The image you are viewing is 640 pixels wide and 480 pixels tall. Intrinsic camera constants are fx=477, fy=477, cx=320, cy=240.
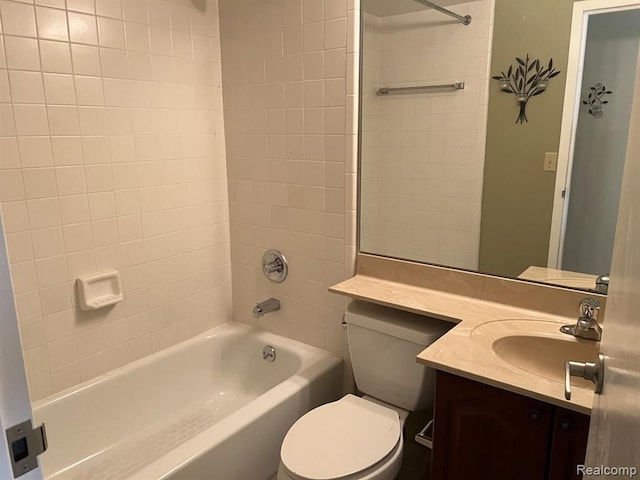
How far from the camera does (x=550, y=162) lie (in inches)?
70.0

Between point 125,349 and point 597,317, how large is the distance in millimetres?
1825

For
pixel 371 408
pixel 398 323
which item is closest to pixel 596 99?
pixel 398 323

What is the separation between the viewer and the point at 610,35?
5.21 ft

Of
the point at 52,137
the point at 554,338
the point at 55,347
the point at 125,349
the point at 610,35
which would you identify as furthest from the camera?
the point at 125,349

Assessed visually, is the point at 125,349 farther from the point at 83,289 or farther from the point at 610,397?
the point at 610,397

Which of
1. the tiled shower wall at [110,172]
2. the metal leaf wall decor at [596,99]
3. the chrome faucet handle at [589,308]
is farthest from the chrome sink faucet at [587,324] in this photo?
the tiled shower wall at [110,172]

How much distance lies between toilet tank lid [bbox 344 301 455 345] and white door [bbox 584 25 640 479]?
914mm

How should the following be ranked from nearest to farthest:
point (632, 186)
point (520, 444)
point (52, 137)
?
1. point (632, 186)
2. point (520, 444)
3. point (52, 137)

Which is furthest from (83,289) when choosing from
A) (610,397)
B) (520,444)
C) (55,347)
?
(610,397)

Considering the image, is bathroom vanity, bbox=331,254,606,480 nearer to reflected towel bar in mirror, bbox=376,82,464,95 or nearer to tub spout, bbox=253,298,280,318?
tub spout, bbox=253,298,280,318

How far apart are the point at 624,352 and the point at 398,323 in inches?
47.2

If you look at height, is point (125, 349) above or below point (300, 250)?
below

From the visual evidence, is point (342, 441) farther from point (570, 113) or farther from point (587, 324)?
point (570, 113)

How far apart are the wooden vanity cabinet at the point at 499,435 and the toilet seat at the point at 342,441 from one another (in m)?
0.21
